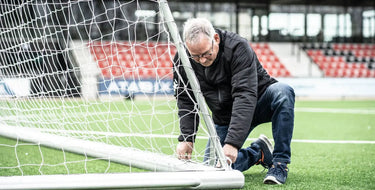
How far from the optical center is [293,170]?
3039 millimetres

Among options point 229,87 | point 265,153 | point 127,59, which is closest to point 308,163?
point 265,153

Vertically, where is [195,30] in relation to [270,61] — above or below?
above

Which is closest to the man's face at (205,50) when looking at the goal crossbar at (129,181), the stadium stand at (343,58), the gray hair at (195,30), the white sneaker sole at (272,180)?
the gray hair at (195,30)

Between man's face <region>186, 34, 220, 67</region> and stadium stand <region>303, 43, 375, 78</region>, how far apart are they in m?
15.3

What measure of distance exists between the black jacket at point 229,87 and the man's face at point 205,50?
0.27 feet

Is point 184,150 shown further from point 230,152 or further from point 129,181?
point 129,181

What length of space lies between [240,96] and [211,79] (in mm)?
271

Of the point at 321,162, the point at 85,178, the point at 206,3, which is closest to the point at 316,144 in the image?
the point at 321,162

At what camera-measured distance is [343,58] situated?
18359 millimetres

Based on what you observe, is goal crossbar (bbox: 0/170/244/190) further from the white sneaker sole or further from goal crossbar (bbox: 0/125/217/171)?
the white sneaker sole

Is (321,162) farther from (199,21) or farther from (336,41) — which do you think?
(336,41)

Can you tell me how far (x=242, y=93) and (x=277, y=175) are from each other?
524mm

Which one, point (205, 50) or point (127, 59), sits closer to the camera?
point (205, 50)

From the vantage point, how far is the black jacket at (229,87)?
2.36 metres
